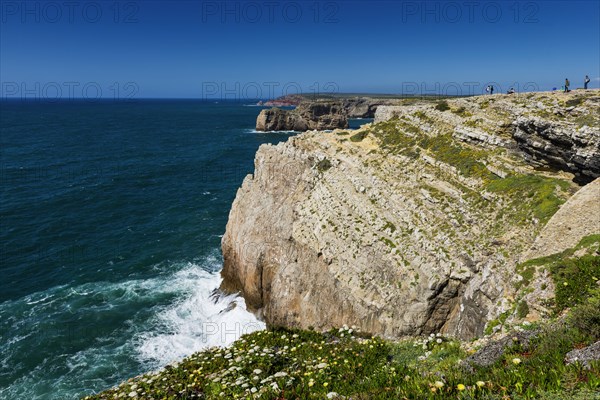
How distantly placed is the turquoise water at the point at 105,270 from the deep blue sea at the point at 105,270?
0.13 meters

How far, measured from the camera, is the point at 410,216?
2727 centimetres

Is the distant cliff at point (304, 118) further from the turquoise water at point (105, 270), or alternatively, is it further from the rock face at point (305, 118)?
the turquoise water at point (105, 270)

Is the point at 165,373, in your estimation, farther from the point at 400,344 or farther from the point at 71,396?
the point at 71,396

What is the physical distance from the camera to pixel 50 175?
79.6 meters

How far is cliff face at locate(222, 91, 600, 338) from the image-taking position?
22.7 m

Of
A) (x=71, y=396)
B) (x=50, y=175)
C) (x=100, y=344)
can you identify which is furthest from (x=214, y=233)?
(x=50, y=175)

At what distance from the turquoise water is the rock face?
2871 inches

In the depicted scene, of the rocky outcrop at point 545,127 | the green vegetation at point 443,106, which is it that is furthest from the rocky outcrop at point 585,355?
the green vegetation at point 443,106

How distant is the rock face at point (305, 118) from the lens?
531 feet

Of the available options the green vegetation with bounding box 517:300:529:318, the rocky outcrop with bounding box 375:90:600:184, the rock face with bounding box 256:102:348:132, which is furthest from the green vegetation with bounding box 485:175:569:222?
the rock face with bounding box 256:102:348:132

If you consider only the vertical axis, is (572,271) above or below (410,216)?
below

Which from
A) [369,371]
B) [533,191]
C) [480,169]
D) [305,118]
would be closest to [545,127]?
[480,169]

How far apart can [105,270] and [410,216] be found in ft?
122

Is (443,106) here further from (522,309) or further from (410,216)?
(522,309)
